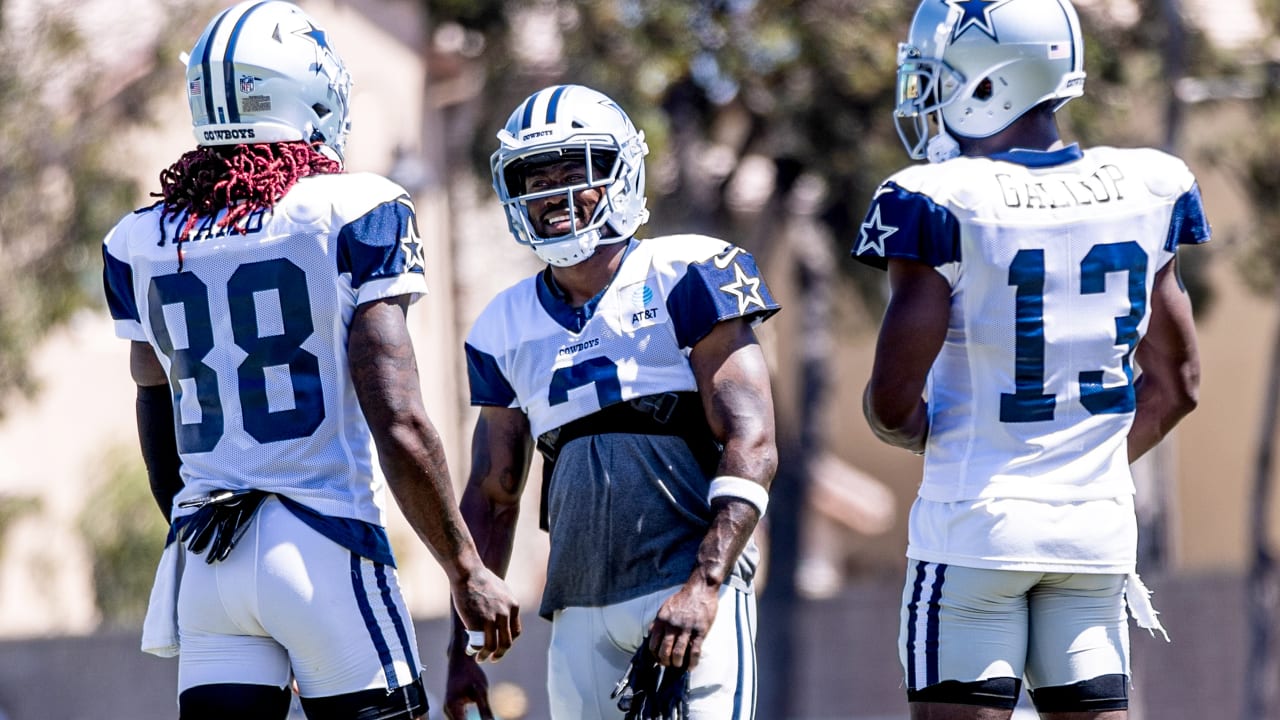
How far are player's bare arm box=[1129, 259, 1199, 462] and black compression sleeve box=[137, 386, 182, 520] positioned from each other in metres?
2.31

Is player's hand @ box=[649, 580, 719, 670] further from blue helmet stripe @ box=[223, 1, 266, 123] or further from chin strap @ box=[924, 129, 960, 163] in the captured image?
blue helmet stripe @ box=[223, 1, 266, 123]

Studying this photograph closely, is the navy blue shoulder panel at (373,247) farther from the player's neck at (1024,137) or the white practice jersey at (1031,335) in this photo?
the player's neck at (1024,137)

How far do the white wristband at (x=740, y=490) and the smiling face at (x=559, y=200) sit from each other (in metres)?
0.71

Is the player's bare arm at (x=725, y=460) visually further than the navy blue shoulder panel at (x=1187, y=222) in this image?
No

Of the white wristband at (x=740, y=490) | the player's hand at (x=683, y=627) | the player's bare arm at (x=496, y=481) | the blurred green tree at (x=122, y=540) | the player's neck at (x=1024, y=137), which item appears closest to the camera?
the player's hand at (x=683, y=627)

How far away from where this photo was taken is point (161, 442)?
441 centimetres

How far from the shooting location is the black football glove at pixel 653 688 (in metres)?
3.98

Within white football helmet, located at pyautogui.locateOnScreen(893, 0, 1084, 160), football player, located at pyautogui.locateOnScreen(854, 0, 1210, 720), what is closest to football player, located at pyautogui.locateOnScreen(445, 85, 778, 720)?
football player, located at pyautogui.locateOnScreen(854, 0, 1210, 720)

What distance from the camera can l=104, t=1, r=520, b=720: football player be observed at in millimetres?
3982

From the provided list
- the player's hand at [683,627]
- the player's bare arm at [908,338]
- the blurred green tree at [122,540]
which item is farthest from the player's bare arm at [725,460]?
the blurred green tree at [122,540]

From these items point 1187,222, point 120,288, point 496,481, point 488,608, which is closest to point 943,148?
point 1187,222

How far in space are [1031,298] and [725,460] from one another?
2.53ft

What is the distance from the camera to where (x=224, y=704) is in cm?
397

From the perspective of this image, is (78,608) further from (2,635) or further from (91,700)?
(91,700)
